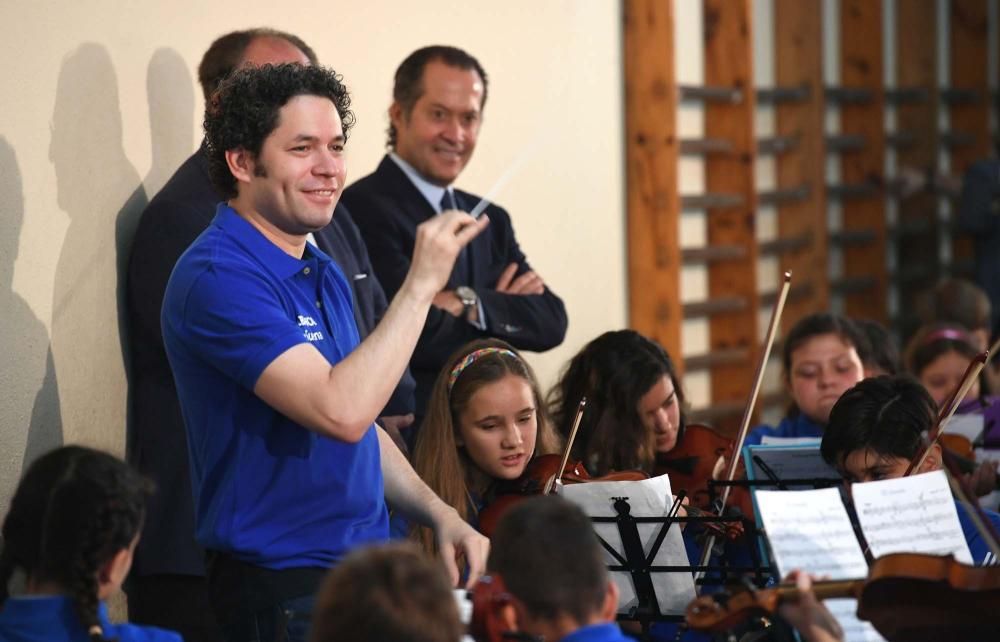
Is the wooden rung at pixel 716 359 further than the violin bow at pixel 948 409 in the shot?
Yes

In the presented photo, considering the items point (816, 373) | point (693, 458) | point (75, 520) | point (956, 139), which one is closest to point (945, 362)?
point (816, 373)

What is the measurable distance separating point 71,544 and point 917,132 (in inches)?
244

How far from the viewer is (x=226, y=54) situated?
3.02 meters

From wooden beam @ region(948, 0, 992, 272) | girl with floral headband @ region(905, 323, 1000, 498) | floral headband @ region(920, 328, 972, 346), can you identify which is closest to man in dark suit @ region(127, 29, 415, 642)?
girl with floral headband @ region(905, 323, 1000, 498)

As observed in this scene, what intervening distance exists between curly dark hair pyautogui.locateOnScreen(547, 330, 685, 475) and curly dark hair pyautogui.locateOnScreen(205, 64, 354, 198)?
1318 mm

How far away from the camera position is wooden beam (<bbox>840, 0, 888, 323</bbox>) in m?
7.00

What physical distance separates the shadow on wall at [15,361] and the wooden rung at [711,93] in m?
3.45

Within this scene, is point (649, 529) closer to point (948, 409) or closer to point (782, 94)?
point (948, 409)

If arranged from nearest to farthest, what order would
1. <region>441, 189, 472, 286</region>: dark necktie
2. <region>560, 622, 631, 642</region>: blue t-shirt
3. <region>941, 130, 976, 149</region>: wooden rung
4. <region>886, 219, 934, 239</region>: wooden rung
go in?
<region>560, 622, 631, 642</region>: blue t-shirt < <region>441, 189, 472, 286</region>: dark necktie < <region>886, 219, 934, 239</region>: wooden rung < <region>941, 130, 976, 149</region>: wooden rung

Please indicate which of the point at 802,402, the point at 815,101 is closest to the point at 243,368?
the point at 802,402

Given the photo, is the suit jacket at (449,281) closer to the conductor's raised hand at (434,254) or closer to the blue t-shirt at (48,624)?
the conductor's raised hand at (434,254)

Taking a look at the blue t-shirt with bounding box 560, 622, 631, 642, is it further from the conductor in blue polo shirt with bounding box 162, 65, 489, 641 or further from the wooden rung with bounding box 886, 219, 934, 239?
the wooden rung with bounding box 886, 219, 934, 239

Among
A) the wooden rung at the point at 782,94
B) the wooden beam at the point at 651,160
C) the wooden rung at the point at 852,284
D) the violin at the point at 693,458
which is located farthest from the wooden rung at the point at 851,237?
the violin at the point at 693,458

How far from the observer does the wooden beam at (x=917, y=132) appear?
24.3ft
